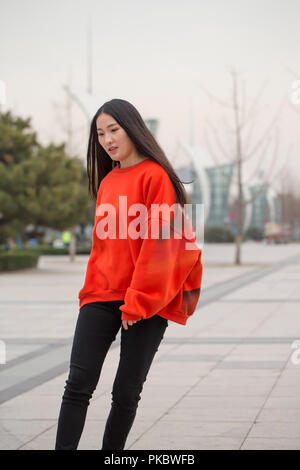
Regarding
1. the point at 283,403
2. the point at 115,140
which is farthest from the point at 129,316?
the point at 283,403

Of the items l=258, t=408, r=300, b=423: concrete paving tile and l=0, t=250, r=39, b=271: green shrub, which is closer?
l=258, t=408, r=300, b=423: concrete paving tile

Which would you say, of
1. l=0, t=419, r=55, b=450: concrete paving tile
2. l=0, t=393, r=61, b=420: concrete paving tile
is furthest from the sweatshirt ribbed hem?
l=0, t=393, r=61, b=420: concrete paving tile

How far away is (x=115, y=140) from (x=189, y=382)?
9.72 feet

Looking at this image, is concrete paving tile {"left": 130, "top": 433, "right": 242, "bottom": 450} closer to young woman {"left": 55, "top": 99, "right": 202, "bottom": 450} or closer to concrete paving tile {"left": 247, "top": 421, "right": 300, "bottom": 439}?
concrete paving tile {"left": 247, "top": 421, "right": 300, "bottom": 439}

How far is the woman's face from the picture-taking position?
3.25 meters

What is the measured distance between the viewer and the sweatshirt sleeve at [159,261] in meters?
2.98

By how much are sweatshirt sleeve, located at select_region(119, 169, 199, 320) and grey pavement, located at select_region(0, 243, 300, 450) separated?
1.24 metres

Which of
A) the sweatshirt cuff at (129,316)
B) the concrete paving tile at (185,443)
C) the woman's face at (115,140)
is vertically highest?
the woman's face at (115,140)

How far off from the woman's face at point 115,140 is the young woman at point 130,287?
0.03 metres

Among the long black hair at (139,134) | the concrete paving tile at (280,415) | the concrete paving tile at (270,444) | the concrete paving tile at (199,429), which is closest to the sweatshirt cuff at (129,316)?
the long black hair at (139,134)

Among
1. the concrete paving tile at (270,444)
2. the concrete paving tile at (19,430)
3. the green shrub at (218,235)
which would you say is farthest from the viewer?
the green shrub at (218,235)

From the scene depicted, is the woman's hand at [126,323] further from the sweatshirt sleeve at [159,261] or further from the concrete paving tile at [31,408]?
the concrete paving tile at [31,408]

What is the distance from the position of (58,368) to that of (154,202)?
12.1 feet

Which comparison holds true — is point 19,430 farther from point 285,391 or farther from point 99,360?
point 285,391
